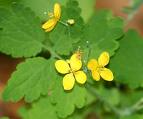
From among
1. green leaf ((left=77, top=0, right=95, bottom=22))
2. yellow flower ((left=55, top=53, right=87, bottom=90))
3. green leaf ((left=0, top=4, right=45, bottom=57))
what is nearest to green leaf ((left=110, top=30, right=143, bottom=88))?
green leaf ((left=77, top=0, right=95, bottom=22))

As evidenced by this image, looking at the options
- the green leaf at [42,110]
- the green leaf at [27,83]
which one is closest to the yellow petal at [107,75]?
the green leaf at [27,83]

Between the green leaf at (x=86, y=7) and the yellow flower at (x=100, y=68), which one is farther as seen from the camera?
the green leaf at (x=86, y=7)

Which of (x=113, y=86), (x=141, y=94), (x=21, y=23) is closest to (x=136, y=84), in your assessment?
(x=141, y=94)

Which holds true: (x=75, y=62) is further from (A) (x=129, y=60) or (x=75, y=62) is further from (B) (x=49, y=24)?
(A) (x=129, y=60)

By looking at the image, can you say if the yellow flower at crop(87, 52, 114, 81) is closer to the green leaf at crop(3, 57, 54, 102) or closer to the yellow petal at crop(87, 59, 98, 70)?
the yellow petal at crop(87, 59, 98, 70)

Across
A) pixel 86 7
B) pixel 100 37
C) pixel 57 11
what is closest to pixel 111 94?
pixel 86 7

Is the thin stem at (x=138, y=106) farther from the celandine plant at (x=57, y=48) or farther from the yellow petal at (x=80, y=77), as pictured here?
the yellow petal at (x=80, y=77)

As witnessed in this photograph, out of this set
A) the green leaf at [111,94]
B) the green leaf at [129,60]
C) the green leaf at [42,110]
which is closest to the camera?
the green leaf at [42,110]
